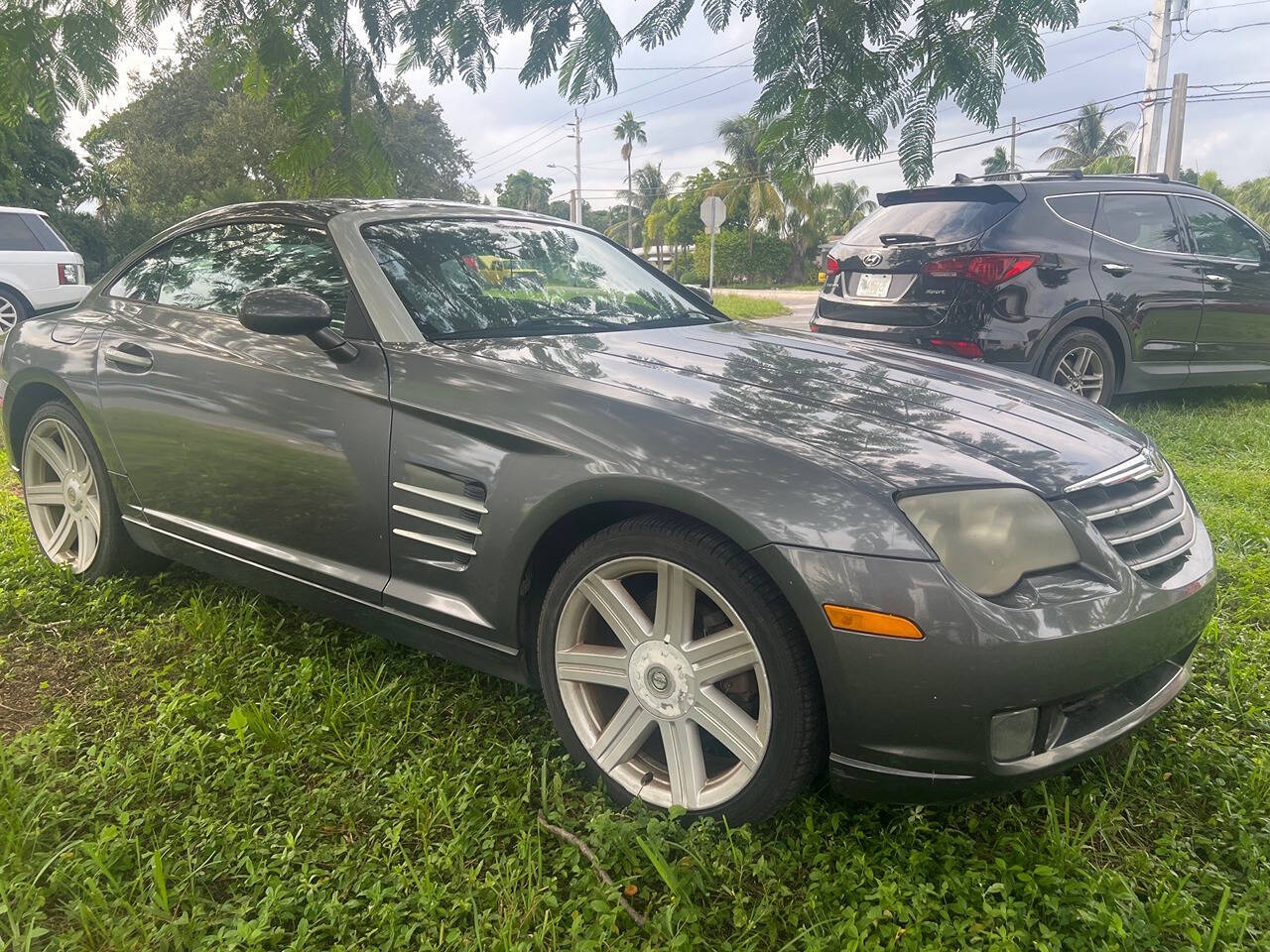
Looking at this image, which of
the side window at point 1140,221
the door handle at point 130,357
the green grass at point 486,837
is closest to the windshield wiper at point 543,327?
the green grass at point 486,837

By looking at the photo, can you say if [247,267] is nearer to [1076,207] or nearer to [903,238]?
[903,238]

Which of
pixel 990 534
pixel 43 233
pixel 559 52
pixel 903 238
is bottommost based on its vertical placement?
pixel 990 534

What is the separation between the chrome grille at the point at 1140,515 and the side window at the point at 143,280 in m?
3.12

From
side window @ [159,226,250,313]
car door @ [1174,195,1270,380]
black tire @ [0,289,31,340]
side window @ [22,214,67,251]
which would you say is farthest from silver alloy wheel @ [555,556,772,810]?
side window @ [22,214,67,251]

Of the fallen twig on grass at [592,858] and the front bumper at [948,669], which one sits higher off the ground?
the front bumper at [948,669]

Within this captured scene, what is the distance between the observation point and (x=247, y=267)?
125 inches

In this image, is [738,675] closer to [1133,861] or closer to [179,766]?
[1133,861]

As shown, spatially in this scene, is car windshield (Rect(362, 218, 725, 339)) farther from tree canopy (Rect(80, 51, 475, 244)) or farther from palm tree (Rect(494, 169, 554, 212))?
palm tree (Rect(494, 169, 554, 212))

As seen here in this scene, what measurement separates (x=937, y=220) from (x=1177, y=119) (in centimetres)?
1413

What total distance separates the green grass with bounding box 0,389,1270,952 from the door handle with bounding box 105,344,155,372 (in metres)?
0.98

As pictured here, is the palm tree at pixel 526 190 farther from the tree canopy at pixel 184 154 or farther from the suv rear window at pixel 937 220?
the suv rear window at pixel 937 220

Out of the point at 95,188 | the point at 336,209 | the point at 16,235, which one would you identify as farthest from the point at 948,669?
the point at 95,188

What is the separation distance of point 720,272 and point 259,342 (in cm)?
4276

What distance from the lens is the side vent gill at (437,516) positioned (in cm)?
234
